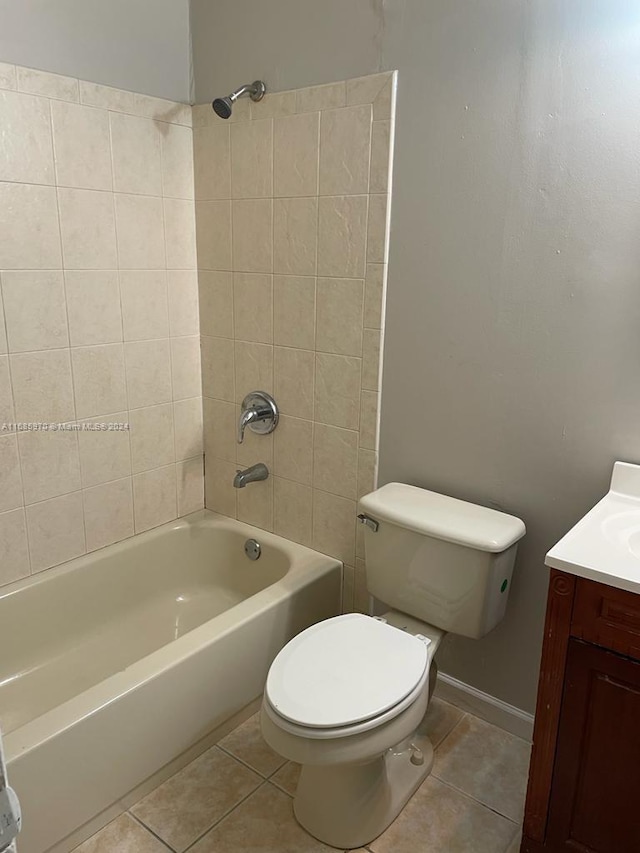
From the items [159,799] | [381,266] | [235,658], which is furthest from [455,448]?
[159,799]

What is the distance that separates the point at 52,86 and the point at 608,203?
1555mm

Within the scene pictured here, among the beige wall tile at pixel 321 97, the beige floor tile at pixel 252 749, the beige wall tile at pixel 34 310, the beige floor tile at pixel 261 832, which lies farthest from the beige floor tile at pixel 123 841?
the beige wall tile at pixel 321 97

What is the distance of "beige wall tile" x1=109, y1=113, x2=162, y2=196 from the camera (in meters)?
2.06

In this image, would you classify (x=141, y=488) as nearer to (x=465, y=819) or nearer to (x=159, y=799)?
(x=159, y=799)

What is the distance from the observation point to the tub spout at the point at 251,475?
2.19 meters

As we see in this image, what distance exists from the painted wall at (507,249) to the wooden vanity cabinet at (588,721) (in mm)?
474

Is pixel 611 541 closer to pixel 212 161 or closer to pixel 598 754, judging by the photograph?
pixel 598 754

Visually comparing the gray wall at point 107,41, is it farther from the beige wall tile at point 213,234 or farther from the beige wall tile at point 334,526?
the beige wall tile at point 334,526

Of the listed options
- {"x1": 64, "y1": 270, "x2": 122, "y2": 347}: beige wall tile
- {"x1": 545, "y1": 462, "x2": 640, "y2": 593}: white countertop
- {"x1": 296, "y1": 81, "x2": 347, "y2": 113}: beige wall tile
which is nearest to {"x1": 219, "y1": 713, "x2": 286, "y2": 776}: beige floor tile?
{"x1": 545, "y1": 462, "x2": 640, "y2": 593}: white countertop

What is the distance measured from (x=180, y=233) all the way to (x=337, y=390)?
0.83 m

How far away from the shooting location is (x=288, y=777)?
179 cm

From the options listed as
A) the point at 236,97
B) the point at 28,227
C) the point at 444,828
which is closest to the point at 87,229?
the point at 28,227

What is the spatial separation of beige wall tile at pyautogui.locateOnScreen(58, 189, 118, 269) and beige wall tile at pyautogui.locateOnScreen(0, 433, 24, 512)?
1.86 feet

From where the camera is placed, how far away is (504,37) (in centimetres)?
155
